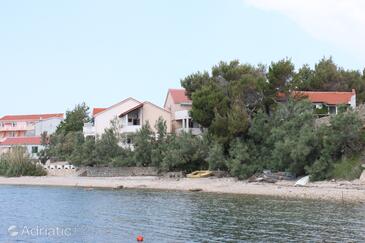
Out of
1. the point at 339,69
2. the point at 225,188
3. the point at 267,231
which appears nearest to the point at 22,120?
the point at 339,69

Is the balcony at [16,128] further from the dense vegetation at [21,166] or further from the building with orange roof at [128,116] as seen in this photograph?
the dense vegetation at [21,166]

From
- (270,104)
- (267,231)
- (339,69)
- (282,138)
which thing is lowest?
(267,231)

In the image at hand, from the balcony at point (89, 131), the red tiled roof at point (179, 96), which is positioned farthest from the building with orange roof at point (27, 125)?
the red tiled roof at point (179, 96)

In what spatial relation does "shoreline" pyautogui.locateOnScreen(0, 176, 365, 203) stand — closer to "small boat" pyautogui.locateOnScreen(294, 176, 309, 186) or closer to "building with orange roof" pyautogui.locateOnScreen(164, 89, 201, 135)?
"small boat" pyautogui.locateOnScreen(294, 176, 309, 186)

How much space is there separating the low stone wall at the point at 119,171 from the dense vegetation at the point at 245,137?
0.70 metres

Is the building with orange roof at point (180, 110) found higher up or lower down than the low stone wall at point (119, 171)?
higher up

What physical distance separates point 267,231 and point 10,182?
156 ft

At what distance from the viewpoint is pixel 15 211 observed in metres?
37.1

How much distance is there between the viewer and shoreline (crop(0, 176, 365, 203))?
1612 inches

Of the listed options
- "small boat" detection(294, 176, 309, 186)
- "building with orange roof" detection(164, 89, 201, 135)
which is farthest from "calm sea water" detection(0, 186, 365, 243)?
"building with orange roof" detection(164, 89, 201, 135)

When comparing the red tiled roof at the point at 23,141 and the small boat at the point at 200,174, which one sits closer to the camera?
the small boat at the point at 200,174

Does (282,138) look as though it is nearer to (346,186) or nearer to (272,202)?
Answer: (346,186)

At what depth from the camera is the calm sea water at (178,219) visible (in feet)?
84.5

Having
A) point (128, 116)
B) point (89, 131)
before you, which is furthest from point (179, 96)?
point (89, 131)
